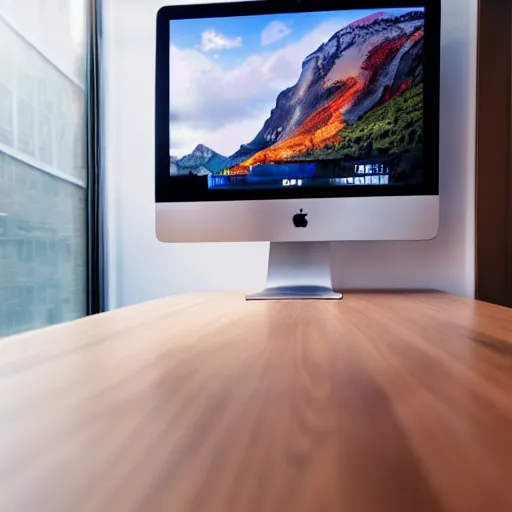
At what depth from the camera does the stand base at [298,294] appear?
0.98 meters

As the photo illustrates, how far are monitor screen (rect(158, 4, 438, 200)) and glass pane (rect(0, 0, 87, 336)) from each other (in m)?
0.30

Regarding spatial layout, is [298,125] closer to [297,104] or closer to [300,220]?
[297,104]

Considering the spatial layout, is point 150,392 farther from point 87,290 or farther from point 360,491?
point 87,290

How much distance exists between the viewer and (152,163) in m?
1.39

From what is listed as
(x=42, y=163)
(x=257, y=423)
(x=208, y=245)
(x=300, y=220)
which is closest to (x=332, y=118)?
(x=300, y=220)

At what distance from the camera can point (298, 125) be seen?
3.57ft

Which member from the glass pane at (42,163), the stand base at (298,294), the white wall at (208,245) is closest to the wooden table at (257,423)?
the stand base at (298,294)

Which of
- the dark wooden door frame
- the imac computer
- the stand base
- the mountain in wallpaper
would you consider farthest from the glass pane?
the dark wooden door frame

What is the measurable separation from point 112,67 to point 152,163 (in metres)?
0.30

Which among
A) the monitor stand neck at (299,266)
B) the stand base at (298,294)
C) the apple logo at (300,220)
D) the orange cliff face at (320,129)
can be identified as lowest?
the stand base at (298,294)

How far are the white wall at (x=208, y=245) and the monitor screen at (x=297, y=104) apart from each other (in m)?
0.28

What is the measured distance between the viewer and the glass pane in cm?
99

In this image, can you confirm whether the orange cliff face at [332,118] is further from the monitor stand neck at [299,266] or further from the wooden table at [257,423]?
the wooden table at [257,423]

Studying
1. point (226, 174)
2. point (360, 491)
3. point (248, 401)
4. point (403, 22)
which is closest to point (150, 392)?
point (248, 401)
